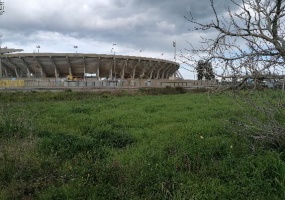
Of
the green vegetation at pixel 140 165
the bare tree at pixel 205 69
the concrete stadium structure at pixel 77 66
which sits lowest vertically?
the green vegetation at pixel 140 165

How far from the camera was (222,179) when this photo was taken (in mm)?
5168

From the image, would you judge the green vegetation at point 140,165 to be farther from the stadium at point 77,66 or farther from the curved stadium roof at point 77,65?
the curved stadium roof at point 77,65

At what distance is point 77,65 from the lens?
203 ft

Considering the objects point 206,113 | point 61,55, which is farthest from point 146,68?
point 206,113

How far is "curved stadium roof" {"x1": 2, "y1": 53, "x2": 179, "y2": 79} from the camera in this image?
58125mm

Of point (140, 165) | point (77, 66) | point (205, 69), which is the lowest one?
point (140, 165)

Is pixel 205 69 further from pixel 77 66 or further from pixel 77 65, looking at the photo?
pixel 77 66

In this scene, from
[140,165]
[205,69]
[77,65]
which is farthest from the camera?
[77,65]

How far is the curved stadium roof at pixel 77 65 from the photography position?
58.1 metres

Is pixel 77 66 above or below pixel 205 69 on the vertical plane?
above

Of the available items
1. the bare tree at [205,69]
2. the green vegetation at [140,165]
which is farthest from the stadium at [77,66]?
the bare tree at [205,69]

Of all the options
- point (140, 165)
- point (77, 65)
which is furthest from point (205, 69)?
point (77, 65)

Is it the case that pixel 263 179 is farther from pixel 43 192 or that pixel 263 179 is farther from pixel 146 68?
pixel 146 68

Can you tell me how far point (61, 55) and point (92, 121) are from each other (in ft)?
160
